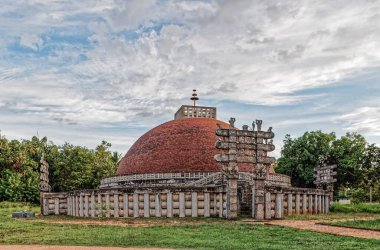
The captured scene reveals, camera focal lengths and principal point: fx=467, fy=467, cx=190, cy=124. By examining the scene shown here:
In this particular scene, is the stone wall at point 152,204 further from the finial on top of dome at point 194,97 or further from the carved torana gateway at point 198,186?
the finial on top of dome at point 194,97

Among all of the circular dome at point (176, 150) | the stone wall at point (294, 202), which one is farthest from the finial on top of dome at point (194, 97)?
the stone wall at point (294, 202)

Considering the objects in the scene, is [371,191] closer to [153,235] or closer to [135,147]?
[135,147]

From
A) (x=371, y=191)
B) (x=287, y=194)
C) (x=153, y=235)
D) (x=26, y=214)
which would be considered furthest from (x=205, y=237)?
(x=371, y=191)

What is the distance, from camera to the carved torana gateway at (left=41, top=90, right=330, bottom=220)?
2167 cm

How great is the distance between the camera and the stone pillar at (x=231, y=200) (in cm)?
2088

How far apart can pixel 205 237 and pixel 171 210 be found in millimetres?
9673

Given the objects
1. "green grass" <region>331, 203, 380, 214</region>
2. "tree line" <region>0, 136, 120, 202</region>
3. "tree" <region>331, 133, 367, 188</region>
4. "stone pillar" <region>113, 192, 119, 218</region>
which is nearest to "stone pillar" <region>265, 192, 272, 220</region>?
"stone pillar" <region>113, 192, 119, 218</region>

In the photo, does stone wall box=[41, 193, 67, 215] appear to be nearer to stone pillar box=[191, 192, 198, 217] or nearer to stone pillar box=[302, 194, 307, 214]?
stone pillar box=[191, 192, 198, 217]

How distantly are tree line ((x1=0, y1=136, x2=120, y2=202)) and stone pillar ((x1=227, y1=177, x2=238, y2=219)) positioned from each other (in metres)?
32.1

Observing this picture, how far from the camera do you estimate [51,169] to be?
55.5 m

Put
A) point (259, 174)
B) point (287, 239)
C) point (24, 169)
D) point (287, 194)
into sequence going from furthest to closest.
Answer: point (24, 169) → point (287, 194) → point (259, 174) → point (287, 239)

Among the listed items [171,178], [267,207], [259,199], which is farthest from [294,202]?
[171,178]

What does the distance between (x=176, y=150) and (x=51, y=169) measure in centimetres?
2766

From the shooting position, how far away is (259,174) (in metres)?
21.6
